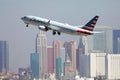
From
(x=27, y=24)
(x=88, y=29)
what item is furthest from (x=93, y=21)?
(x=27, y=24)

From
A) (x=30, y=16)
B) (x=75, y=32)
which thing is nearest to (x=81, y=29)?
(x=75, y=32)

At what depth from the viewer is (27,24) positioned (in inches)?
4707

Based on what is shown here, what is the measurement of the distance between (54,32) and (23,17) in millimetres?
7927

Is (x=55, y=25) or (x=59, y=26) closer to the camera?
(x=59, y=26)

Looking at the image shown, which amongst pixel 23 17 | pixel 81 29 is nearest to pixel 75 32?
pixel 81 29

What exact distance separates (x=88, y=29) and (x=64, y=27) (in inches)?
142

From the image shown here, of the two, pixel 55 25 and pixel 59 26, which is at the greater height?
pixel 55 25

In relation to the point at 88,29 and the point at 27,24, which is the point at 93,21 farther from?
the point at 27,24

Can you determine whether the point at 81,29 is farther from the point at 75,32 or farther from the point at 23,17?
the point at 23,17

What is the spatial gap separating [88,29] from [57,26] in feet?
15.1

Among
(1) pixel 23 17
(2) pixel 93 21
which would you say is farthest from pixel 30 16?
(2) pixel 93 21

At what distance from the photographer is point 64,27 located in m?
120

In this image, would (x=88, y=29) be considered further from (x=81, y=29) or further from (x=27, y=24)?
(x=27, y=24)

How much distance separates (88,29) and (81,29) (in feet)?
5.16
